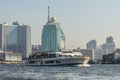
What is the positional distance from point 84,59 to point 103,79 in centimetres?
9904

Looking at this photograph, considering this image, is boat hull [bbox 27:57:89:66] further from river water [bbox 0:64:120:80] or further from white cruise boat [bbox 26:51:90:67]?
river water [bbox 0:64:120:80]

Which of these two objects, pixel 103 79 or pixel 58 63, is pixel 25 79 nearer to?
pixel 103 79

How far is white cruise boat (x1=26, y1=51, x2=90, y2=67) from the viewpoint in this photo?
167750mm

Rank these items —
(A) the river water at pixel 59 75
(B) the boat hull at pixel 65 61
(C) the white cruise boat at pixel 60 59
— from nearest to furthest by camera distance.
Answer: (A) the river water at pixel 59 75 < (B) the boat hull at pixel 65 61 < (C) the white cruise boat at pixel 60 59

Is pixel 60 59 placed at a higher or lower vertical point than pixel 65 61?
higher

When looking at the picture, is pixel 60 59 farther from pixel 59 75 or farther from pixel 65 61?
pixel 59 75

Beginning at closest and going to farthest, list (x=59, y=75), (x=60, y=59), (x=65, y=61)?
(x=59, y=75) < (x=65, y=61) < (x=60, y=59)

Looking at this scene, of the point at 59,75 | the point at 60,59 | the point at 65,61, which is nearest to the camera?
the point at 59,75

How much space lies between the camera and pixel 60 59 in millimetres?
173000

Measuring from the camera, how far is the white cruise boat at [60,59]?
167750mm

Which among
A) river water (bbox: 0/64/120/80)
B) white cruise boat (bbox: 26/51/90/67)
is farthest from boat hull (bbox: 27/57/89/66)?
river water (bbox: 0/64/120/80)

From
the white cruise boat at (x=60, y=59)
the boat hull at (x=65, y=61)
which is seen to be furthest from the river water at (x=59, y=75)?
the white cruise boat at (x=60, y=59)

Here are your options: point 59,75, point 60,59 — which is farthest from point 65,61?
point 59,75

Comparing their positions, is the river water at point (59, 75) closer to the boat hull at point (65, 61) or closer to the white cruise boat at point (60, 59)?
the boat hull at point (65, 61)
